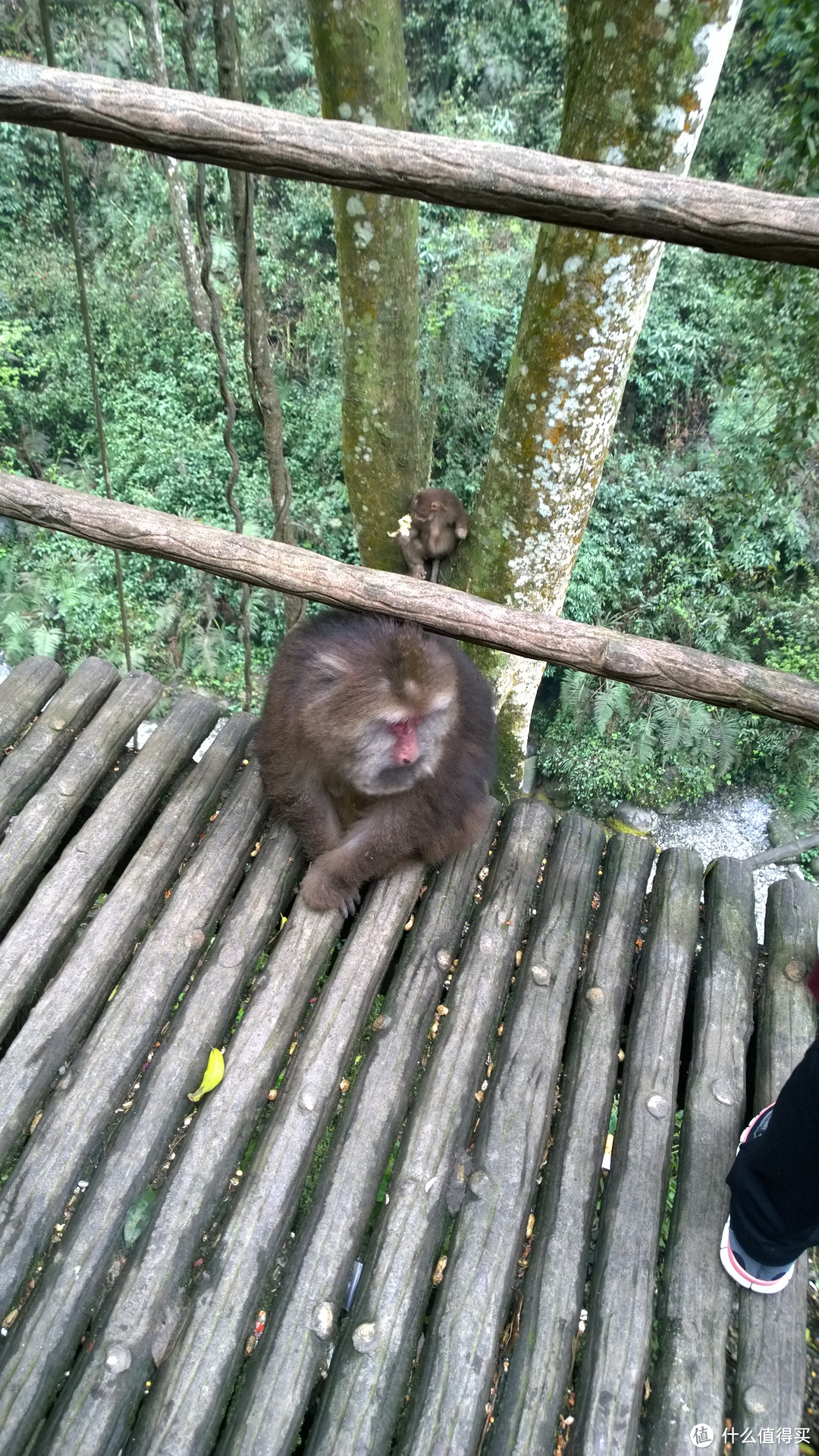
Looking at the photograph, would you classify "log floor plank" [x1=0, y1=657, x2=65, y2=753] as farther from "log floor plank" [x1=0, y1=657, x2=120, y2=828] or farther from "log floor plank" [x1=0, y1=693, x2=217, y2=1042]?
"log floor plank" [x1=0, y1=693, x2=217, y2=1042]

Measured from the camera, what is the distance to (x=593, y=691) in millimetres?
6336

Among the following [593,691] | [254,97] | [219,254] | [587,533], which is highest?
[254,97]

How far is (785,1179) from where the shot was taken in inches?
55.9

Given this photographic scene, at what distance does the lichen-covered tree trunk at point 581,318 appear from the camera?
2539 millimetres

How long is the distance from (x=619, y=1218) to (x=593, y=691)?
499 cm

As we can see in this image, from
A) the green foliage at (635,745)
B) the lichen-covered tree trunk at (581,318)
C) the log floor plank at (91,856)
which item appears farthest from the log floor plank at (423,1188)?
the green foliage at (635,745)

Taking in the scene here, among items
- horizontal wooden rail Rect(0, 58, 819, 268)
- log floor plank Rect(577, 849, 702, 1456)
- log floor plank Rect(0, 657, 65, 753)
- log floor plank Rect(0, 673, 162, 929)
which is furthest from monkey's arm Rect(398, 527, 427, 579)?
horizontal wooden rail Rect(0, 58, 819, 268)

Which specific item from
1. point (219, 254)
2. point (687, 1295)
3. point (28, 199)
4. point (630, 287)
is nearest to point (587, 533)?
point (630, 287)

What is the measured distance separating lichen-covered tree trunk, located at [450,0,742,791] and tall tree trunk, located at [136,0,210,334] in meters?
2.31

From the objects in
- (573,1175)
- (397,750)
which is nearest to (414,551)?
(397,750)

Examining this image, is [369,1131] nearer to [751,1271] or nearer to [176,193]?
[751,1271]

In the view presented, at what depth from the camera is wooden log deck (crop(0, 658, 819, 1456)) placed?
4.62ft

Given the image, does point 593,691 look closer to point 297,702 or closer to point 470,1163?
point 297,702

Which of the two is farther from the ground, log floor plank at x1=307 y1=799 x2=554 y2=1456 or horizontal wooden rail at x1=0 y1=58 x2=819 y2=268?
horizontal wooden rail at x1=0 y1=58 x2=819 y2=268
